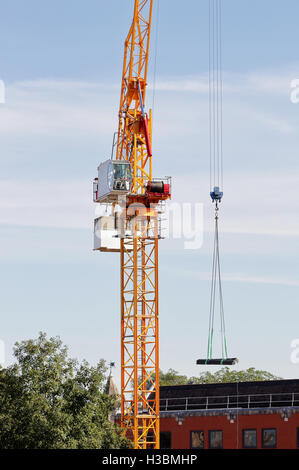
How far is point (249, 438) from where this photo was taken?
9325cm

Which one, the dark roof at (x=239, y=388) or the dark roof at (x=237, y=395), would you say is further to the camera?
the dark roof at (x=239, y=388)

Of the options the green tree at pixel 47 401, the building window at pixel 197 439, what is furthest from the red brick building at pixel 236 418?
the green tree at pixel 47 401

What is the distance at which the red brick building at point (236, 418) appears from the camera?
9156 centimetres

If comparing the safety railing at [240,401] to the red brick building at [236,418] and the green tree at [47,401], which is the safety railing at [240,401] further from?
the green tree at [47,401]

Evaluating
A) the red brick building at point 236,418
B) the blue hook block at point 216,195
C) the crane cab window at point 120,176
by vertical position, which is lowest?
the red brick building at point 236,418

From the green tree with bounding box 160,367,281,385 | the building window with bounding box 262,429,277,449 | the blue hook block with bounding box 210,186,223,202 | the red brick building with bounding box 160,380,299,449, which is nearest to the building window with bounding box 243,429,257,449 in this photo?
the red brick building with bounding box 160,380,299,449

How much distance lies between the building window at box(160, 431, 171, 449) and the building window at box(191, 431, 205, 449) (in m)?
4.12

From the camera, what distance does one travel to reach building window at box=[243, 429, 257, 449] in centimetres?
9294

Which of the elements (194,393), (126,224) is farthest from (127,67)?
(194,393)

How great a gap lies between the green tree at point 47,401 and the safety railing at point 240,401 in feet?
→ 70.9

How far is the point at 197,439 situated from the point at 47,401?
80.8 ft

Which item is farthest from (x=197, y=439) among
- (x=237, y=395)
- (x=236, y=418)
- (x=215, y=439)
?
(x=237, y=395)

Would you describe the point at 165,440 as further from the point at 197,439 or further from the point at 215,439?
the point at 215,439
